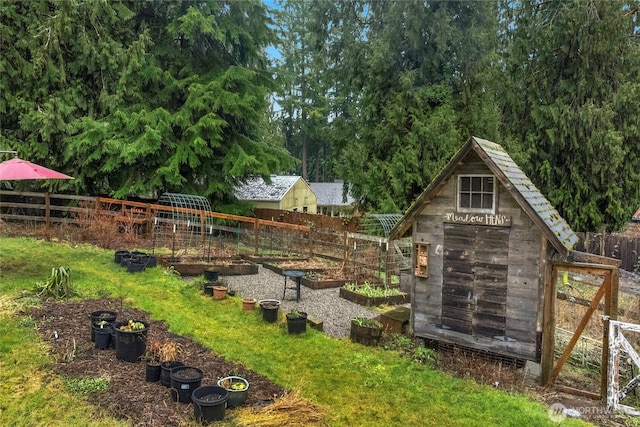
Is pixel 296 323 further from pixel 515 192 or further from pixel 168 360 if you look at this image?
pixel 515 192

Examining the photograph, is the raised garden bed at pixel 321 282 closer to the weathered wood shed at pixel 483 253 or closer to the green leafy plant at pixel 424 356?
the weathered wood shed at pixel 483 253

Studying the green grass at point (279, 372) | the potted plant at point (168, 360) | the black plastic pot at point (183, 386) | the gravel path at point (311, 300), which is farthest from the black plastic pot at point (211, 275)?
the black plastic pot at point (183, 386)

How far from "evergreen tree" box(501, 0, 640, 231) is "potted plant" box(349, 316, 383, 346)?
1645 cm

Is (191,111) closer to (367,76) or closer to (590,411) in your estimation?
(367,76)

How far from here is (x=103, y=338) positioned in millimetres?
6570

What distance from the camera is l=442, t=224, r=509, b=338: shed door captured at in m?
7.53

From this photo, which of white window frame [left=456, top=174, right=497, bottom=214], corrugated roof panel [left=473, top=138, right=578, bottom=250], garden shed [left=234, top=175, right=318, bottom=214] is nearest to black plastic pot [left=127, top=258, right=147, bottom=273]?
white window frame [left=456, top=174, right=497, bottom=214]

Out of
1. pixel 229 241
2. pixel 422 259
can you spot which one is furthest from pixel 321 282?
pixel 229 241

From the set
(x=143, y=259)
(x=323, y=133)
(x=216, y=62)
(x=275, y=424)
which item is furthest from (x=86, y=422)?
(x=323, y=133)

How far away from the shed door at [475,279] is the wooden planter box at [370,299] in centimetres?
303

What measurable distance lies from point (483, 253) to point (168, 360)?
530cm

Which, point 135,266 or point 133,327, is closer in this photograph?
point 133,327

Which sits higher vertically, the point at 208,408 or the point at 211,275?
the point at 211,275

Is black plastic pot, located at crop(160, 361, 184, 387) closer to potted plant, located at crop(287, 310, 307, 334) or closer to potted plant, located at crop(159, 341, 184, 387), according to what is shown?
potted plant, located at crop(159, 341, 184, 387)
